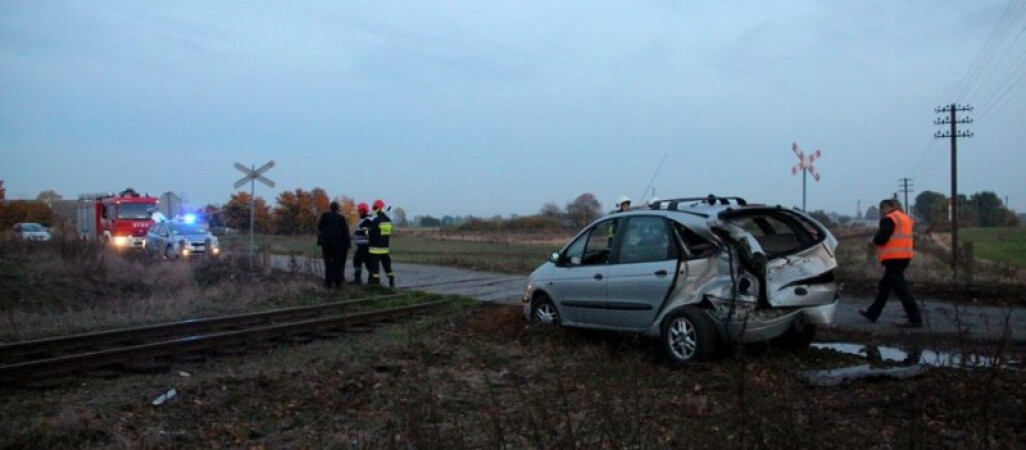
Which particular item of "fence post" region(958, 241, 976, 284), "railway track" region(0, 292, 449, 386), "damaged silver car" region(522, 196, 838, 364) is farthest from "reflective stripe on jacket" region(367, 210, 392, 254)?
"fence post" region(958, 241, 976, 284)

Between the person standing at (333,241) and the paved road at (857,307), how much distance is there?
1986mm

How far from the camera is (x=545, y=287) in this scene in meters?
10.8

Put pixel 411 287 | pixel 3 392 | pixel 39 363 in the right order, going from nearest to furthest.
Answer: pixel 3 392, pixel 39 363, pixel 411 287

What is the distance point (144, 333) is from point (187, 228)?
63.4 ft

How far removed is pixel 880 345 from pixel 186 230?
25.1 metres

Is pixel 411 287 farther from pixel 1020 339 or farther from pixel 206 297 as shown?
pixel 1020 339

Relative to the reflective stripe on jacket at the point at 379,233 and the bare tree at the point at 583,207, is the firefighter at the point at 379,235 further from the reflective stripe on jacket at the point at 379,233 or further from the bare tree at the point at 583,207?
the bare tree at the point at 583,207

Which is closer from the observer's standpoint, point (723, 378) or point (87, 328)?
point (723, 378)

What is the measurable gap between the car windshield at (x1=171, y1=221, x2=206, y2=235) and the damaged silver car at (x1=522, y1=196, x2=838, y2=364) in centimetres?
2280

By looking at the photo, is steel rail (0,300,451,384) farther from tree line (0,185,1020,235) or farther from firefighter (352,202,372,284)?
tree line (0,185,1020,235)

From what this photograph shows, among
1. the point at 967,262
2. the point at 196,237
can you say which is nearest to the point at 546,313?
the point at 967,262

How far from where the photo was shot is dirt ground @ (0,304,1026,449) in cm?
403

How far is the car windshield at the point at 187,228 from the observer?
2950 cm

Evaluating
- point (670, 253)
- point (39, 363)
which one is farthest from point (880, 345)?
point (39, 363)
